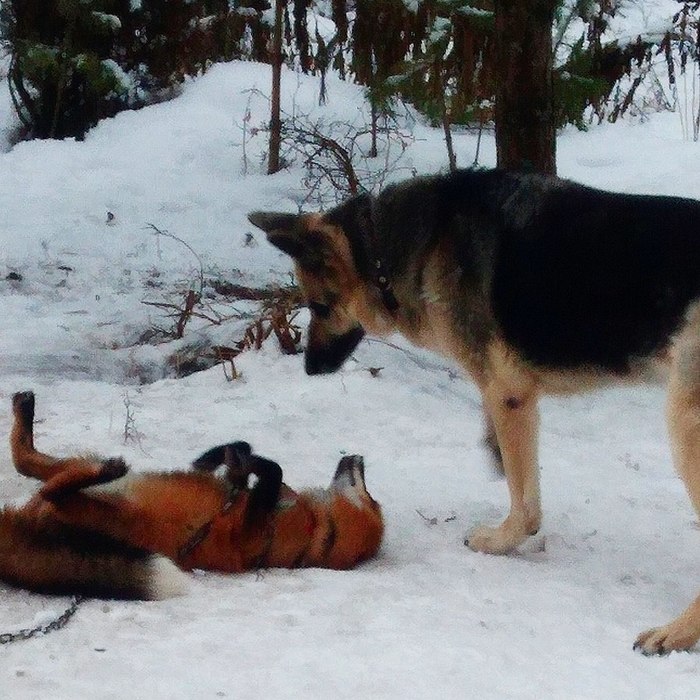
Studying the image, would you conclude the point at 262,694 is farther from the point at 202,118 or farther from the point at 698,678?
the point at 202,118

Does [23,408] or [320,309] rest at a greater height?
[320,309]

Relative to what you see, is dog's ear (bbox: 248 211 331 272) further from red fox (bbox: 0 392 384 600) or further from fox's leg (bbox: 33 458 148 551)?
fox's leg (bbox: 33 458 148 551)

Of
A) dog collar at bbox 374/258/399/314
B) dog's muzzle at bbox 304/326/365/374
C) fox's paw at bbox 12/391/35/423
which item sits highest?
dog collar at bbox 374/258/399/314

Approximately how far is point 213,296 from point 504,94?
310 centimetres

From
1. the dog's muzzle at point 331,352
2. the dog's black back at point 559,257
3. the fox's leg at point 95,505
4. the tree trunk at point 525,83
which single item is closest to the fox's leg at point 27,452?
the fox's leg at point 95,505

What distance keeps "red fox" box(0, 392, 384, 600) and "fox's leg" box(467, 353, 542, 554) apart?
544 mm

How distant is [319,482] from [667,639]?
2.01m

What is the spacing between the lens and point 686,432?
10.2 feet

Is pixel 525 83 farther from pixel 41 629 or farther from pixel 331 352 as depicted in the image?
pixel 41 629

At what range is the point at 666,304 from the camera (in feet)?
10.7

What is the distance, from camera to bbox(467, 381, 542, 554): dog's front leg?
3828 millimetres

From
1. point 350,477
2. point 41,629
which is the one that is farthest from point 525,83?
point 41,629

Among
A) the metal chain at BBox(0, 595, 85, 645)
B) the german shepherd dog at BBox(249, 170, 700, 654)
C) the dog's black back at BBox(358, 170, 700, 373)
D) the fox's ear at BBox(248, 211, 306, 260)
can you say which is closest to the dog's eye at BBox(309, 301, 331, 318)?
the german shepherd dog at BBox(249, 170, 700, 654)

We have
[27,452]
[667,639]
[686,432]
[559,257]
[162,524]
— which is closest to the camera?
[667,639]
